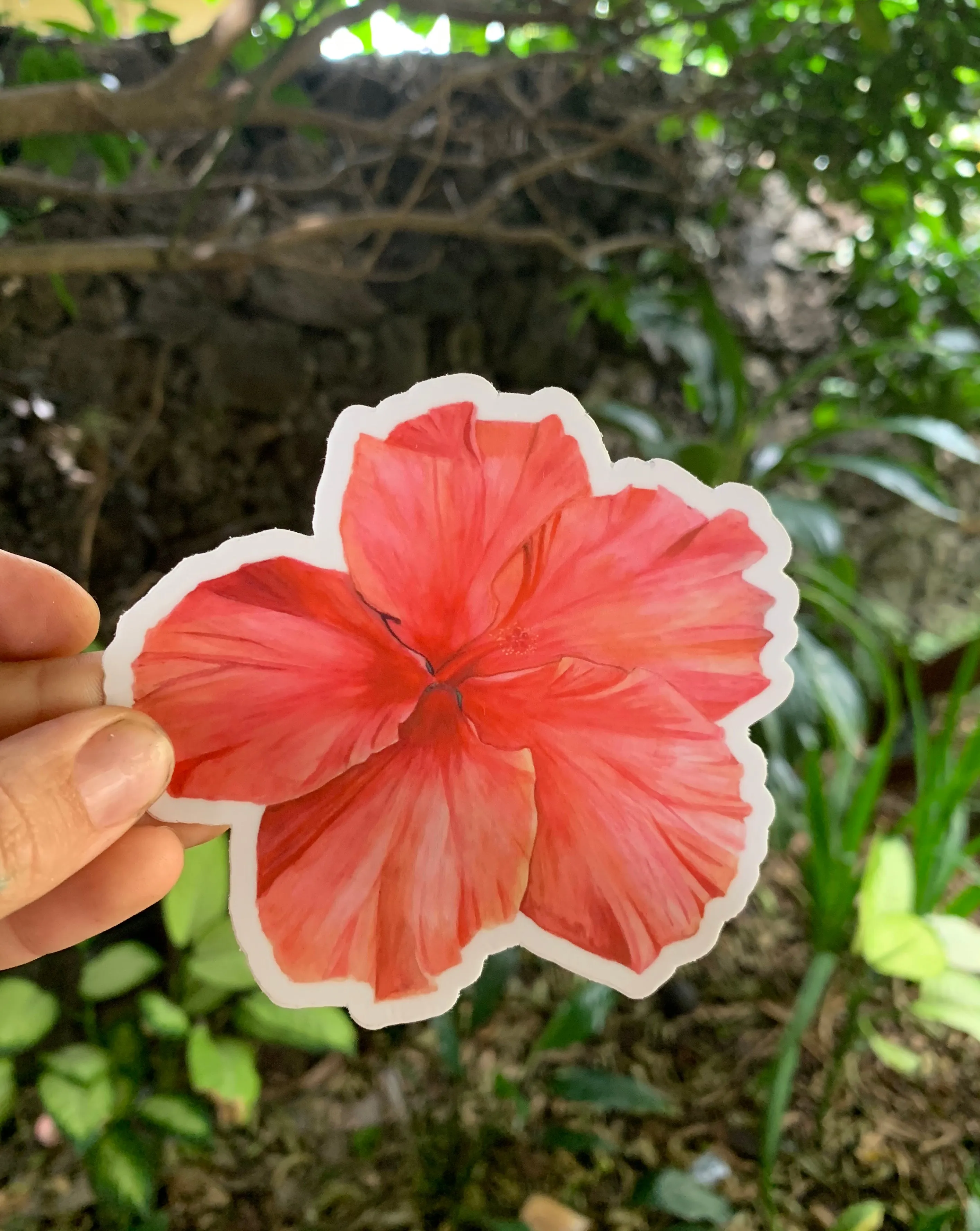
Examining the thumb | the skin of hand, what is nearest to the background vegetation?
the skin of hand

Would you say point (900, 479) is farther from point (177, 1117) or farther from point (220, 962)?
point (177, 1117)

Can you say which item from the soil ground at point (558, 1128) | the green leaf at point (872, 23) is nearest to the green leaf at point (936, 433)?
the green leaf at point (872, 23)

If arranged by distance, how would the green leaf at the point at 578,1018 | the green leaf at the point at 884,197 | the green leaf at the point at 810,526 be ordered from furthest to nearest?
the green leaf at the point at 810,526 → the green leaf at the point at 884,197 → the green leaf at the point at 578,1018

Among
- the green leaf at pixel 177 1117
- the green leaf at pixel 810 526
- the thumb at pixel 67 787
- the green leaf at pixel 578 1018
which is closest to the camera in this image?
the thumb at pixel 67 787

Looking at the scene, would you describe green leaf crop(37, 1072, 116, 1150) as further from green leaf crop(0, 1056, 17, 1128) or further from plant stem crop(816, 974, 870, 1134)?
plant stem crop(816, 974, 870, 1134)

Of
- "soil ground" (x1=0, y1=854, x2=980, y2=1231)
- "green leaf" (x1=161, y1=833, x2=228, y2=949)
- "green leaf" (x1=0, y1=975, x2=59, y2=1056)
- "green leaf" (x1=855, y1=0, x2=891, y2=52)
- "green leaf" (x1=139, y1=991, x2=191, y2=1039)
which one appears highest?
"green leaf" (x1=855, y1=0, x2=891, y2=52)

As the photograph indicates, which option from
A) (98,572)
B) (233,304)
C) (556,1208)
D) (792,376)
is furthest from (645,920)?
(792,376)

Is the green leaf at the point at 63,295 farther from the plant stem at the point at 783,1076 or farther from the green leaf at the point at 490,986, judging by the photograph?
the plant stem at the point at 783,1076
